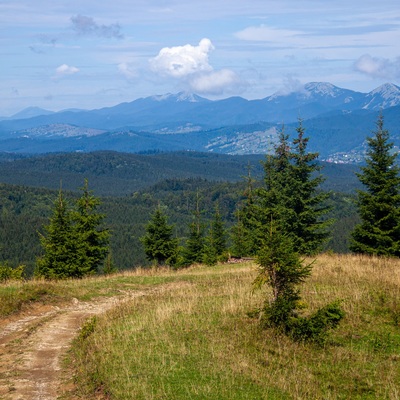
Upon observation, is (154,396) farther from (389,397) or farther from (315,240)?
(315,240)

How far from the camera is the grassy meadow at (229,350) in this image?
9.86m

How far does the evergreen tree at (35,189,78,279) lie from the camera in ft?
119

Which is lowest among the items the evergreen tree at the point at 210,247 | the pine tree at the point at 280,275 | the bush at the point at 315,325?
the evergreen tree at the point at 210,247

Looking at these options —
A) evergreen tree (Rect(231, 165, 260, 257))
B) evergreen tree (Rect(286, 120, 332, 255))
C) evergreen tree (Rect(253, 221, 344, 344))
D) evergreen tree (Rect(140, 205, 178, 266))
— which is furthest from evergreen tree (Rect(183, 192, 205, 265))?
evergreen tree (Rect(253, 221, 344, 344))

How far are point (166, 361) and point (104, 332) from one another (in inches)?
118

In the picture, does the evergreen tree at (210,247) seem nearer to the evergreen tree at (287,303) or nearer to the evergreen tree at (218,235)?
the evergreen tree at (218,235)

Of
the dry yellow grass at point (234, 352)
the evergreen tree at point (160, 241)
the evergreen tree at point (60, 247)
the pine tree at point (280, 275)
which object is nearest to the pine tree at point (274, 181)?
the evergreen tree at point (160, 241)

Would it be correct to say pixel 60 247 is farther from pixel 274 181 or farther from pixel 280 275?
pixel 280 275

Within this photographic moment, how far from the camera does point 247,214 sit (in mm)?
53344

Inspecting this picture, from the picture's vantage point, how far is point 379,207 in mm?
32125

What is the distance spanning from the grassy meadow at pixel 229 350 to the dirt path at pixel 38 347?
1.53ft

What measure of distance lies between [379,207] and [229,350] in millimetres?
23040

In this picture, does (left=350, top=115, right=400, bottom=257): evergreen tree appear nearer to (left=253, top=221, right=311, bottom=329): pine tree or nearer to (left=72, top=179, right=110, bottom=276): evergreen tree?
(left=72, top=179, right=110, bottom=276): evergreen tree

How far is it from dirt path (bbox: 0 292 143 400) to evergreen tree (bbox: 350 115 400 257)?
19.7 m
